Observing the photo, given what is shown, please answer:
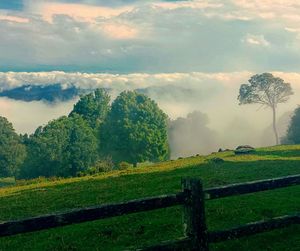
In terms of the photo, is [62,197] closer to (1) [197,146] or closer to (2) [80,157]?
(2) [80,157]

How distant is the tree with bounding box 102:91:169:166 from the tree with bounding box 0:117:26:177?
40.0 meters

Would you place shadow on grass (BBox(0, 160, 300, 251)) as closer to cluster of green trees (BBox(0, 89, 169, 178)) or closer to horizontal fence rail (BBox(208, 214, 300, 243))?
horizontal fence rail (BBox(208, 214, 300, 243))

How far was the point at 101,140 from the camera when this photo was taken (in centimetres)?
10012

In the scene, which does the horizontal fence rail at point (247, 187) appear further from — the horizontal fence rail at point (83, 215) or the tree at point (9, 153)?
the tree at point (9, 153)

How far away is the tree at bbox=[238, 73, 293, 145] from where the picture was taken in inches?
4232

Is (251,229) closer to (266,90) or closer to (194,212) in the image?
(194,212)

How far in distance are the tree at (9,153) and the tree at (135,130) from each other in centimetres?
4002

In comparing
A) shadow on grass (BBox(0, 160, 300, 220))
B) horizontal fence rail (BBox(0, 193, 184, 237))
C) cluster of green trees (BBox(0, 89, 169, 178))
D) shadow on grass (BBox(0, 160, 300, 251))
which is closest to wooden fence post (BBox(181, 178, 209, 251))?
horizontal fence rail (BBox(0, 193, 184, 237))

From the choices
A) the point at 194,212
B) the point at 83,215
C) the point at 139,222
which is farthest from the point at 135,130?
the point at 83,215

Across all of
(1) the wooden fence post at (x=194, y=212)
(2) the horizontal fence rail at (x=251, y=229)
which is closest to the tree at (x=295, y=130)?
(2) the horizontal fence rail at (x=251, y=229)

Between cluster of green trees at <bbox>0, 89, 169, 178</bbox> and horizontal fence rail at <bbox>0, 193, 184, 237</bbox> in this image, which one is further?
cluster of green trees at <bbox>0, 89, 169, 178</bbox>

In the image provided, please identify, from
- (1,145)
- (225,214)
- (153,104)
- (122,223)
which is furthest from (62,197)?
(1,145)

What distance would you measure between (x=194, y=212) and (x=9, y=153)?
419 ft

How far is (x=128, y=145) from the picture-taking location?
94.7m
